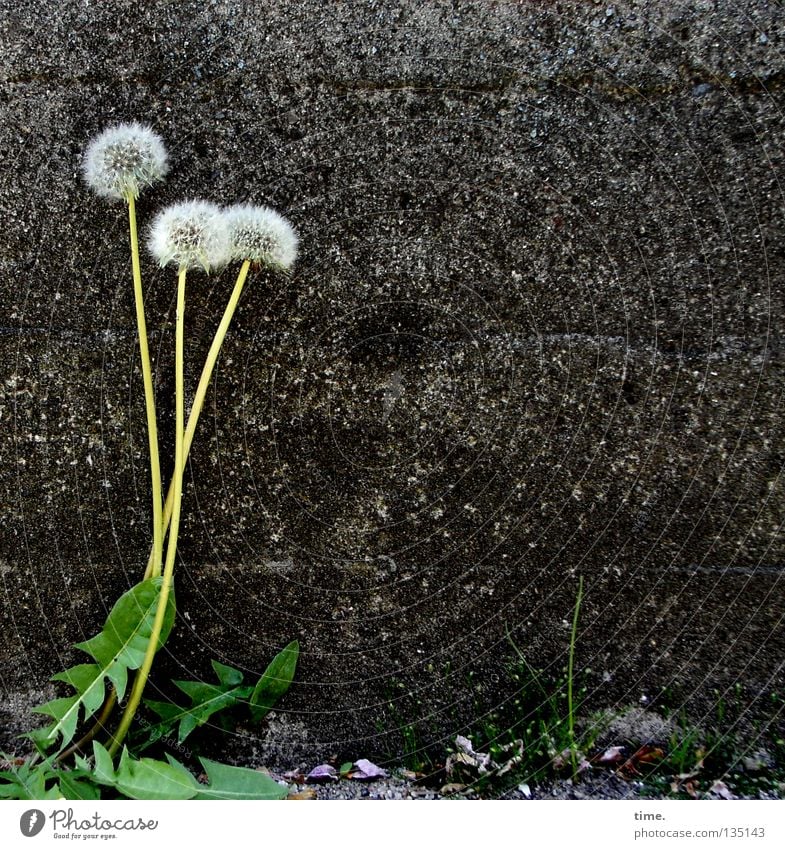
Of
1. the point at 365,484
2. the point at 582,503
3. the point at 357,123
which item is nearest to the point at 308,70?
the point at 357,123

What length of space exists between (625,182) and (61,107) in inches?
33.4

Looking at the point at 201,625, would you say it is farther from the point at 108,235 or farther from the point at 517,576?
the point at 108,235

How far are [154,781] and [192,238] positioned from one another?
746mm

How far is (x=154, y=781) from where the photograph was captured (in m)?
0.98

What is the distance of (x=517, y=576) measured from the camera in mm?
1113

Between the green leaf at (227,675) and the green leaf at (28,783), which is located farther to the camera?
the green leaf at (227,675)

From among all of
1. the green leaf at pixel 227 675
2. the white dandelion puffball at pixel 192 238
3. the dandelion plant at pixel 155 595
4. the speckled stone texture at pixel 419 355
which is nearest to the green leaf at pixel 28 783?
the dandelion plant at pixel 155 595

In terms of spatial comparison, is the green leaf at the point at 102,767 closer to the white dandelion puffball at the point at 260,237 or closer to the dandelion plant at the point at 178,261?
the dandelion plant at the point at 178,261

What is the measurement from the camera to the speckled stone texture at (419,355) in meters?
1.05

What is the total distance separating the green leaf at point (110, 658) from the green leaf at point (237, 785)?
18 centimetres

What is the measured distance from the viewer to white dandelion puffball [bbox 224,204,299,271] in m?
1.05

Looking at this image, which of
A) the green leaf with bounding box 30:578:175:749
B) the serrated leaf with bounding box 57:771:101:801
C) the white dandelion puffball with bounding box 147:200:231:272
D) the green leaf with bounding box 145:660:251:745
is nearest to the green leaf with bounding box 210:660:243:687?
the green leaf with bounding box 145:660:251:745

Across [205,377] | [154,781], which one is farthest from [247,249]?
[154,781]

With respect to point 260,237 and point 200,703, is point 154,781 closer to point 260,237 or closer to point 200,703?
point 200,703
